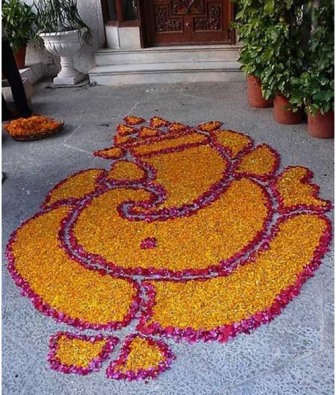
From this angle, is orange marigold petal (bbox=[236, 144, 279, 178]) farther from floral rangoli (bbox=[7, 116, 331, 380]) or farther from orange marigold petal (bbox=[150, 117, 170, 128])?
orange marigold petal (bbox=[150, 117, 170, 128])

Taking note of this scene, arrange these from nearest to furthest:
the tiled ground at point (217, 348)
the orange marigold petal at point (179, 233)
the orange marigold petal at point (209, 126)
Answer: the tiled ground at point (217, 348) < the orange marigold petal at point (179, 233) < the orange marigold petal at point (209, 126)

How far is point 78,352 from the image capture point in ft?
5.57

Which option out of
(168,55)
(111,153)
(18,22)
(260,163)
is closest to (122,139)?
(111,153)

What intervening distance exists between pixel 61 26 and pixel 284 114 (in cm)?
259

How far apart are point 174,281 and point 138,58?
3.55 m

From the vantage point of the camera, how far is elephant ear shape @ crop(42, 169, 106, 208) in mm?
2723

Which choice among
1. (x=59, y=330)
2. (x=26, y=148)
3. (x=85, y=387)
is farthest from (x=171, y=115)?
(x=85, y=387)

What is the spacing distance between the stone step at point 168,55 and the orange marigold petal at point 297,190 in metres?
2.33

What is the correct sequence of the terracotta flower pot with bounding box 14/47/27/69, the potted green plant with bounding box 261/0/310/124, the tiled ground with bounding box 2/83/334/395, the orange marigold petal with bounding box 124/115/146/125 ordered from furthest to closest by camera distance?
the terracotta flower pot with bounding box 14/47/27/69 < the orange marigold petal with bounding box 124/115/146/125 < the potted green plant with bounding box 261/0/310/124 < the tiled ground with bounding box 2/83/334/395

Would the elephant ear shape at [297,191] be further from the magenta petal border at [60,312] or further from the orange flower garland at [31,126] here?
the orange flower garland at [31,126]

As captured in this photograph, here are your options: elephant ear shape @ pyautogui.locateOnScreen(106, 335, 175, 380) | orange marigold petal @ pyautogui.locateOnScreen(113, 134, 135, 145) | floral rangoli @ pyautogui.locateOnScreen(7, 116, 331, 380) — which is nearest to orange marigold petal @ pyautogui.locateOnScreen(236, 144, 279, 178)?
floral rangoli @ pyautogui.locateOnScreen(7, 116, 331, 380)

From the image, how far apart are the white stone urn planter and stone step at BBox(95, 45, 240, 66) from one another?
0.27 m

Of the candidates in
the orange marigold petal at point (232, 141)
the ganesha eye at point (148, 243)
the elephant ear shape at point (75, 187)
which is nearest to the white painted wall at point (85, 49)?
the orange marigold petal at point (232, 141)

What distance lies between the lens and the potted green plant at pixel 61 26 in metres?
4.73
